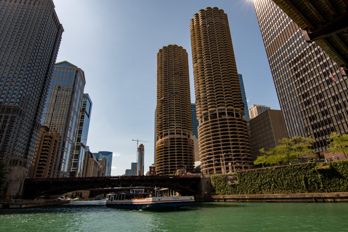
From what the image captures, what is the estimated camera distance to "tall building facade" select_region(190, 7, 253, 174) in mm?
→ 142500

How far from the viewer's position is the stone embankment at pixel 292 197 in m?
45.1

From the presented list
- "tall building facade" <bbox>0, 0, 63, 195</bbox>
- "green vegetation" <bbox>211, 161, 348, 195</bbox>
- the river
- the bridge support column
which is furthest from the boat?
"tall building facade" <bbox>0, 0, 63, 195</bbox>

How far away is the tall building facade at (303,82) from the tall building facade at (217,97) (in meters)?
32.0

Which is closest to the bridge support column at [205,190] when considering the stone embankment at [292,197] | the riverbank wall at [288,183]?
the riverbank wall at [288,183]

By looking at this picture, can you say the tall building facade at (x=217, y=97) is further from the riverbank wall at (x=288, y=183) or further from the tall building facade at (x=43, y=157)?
the tall building facade at (x=43, y=157)

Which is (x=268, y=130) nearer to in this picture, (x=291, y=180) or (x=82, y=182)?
(x=291, y=180)

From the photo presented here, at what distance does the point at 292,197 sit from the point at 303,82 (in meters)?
80.3

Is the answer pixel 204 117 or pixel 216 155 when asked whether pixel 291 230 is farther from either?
pixel 204 117

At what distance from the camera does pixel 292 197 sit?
5284cm

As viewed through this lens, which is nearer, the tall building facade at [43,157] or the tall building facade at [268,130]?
the tall building facade at [268,130]

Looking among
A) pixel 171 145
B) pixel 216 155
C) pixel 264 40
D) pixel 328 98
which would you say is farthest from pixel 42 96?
pixel 328 98

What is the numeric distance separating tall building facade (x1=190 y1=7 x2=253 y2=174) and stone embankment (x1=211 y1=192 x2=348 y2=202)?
65.0 m

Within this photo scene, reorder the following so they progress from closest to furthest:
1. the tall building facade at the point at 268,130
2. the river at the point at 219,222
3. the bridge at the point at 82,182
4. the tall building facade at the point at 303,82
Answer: the river at the point at 219,222 < the bridge at the point at 82,182 < the tall building facade at the point at 303,82 < the tall building facade at the point at 268,130

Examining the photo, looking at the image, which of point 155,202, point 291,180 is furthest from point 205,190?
point 155,202
